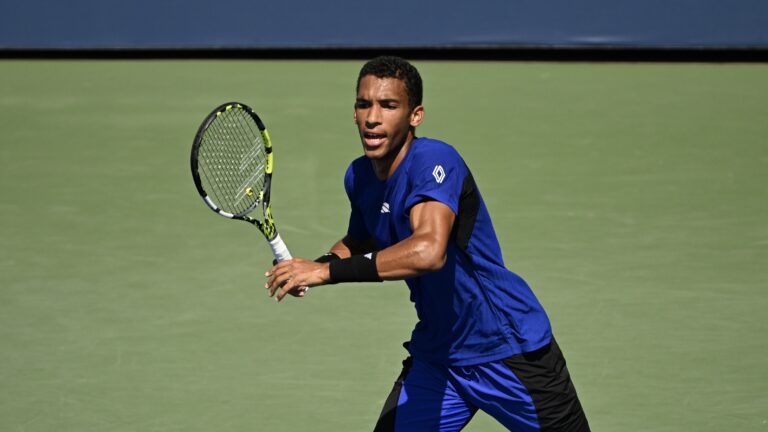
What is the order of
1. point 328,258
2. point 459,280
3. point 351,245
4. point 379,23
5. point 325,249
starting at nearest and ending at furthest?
point 459,280, point 328,258, point 351,245, point 325,249, point 379,23

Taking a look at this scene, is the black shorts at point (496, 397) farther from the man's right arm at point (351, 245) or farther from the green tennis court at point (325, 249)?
the green tennis court at point (325, 249)

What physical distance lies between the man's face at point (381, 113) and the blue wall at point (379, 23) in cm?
1152

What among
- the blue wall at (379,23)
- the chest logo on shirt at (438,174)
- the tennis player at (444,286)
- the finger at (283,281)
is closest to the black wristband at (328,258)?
the tennis player at (444,286)

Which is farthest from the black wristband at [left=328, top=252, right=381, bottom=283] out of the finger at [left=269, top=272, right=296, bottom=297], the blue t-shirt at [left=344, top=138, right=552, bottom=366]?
the blue t-shirt at [left=344, top=138, right=552, bottom=366]

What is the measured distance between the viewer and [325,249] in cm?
870

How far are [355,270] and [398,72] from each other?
68cm

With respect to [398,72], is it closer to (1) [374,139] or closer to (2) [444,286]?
(1) [374,139]

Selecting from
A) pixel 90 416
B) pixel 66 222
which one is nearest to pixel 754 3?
pixel 66 222

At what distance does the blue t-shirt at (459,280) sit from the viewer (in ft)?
14.2

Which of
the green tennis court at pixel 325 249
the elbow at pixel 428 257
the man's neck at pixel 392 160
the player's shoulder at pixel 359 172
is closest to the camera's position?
the elbow at pixel 428 257

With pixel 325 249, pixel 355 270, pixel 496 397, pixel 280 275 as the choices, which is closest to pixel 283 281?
pixel 280 275

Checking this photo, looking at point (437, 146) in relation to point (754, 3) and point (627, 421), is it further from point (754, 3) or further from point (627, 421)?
point (754, 3)

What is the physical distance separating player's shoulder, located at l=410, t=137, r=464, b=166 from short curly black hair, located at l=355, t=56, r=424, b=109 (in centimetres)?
14

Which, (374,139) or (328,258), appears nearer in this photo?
(374,139)
